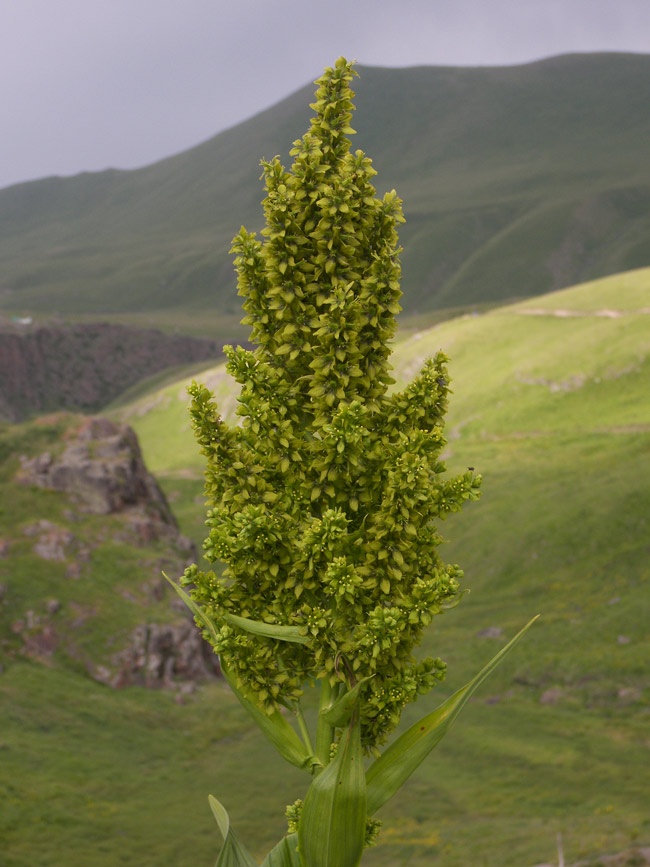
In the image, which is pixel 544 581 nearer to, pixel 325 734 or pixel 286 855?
pixel 286 855

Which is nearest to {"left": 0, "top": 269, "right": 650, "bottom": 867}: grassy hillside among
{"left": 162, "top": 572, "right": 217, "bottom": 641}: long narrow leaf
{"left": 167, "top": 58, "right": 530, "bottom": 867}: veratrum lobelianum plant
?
{"left": 167, "top": 58, "right": 530, "bottom": 867}: veratrum lobelianum plant

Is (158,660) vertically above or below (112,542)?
below

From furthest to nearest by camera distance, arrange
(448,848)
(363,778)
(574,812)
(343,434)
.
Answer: (574,812) → (448,848) → (343,434) → (363,778)

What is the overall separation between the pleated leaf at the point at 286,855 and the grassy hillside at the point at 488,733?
17.6 meters

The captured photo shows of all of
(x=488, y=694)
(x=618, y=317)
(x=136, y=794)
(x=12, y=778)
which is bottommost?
(x=488, y=694)

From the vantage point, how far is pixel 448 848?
29.1 m

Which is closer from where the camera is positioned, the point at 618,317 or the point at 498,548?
the point at 498,548

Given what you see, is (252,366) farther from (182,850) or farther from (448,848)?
(182,850)

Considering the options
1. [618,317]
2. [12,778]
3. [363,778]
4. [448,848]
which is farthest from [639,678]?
[618,317]

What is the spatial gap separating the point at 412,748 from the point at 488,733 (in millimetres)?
39293

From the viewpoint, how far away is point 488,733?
4347 centimetres

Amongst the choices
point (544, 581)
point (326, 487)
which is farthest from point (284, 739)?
point (544, 581)

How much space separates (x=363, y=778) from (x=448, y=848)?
25.5 metres

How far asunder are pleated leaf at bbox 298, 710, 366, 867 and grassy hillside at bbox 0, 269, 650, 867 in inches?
731
